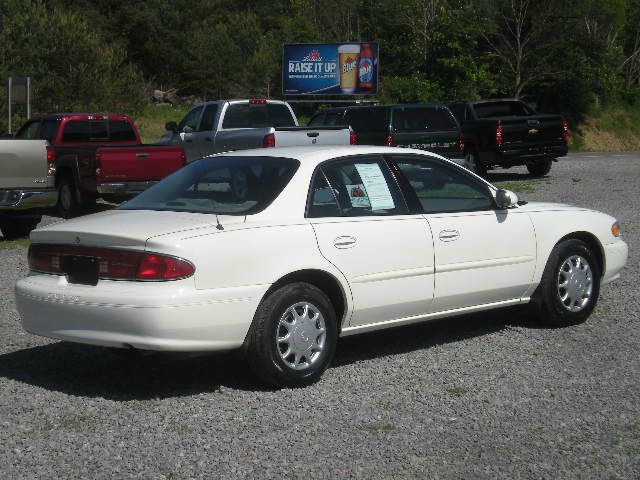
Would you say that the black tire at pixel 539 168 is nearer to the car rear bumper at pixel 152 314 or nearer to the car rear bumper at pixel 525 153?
the car rear bumper at pixel 525 153

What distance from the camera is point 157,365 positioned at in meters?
7.40

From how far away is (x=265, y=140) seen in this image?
1783 centimetres

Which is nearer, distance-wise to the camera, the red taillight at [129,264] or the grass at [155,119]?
the red taillight at [129,264]

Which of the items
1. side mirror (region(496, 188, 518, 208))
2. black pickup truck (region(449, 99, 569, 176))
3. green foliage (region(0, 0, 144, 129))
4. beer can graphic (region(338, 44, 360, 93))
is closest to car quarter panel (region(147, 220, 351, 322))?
side mirror (region(496, 188, 518, 208))

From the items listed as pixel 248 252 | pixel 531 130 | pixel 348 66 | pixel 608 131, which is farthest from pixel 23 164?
pixel 608 131

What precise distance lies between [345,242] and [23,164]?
8.68 metres

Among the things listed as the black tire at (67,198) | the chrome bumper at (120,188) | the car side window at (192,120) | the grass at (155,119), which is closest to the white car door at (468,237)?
the chrome bumper at (120,188)

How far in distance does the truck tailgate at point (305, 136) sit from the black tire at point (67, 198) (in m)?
3.80

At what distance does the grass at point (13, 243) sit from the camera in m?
14.8

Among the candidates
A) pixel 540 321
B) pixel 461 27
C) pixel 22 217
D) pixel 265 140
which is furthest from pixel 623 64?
pixel 540 321

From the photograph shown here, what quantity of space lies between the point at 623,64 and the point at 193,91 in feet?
83.4

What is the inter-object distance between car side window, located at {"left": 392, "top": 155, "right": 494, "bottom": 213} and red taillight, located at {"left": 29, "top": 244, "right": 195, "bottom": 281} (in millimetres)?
2069

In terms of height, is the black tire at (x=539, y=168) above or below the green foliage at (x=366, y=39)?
below

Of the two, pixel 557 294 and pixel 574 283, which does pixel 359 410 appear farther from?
pixel 574 283
